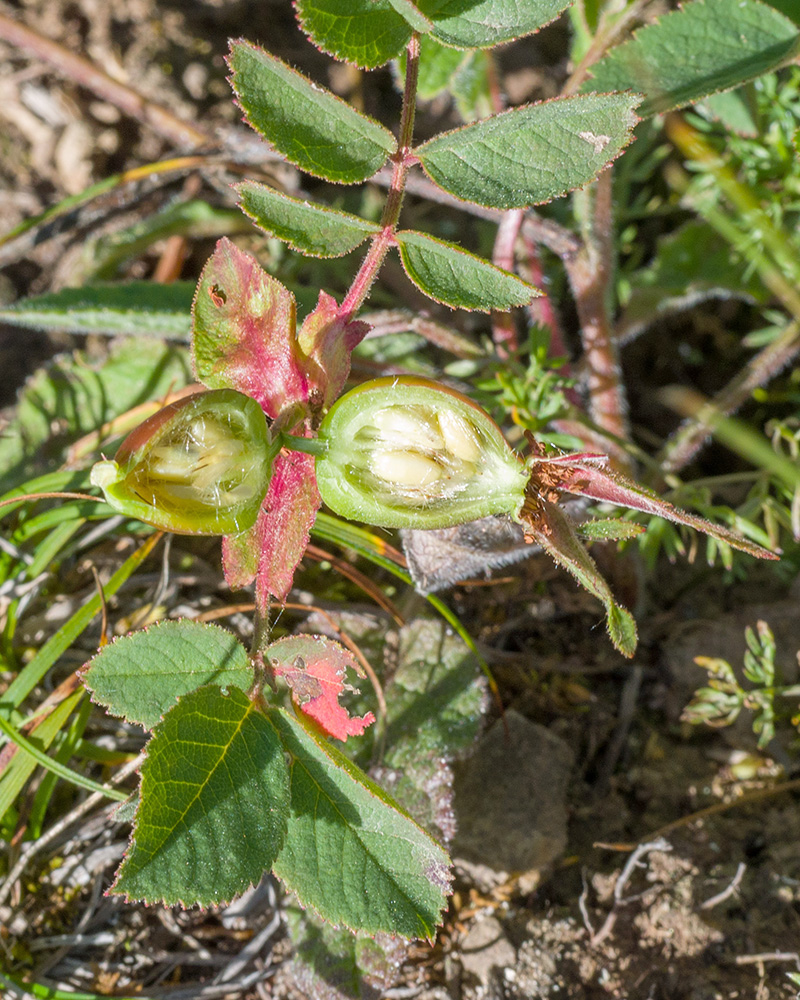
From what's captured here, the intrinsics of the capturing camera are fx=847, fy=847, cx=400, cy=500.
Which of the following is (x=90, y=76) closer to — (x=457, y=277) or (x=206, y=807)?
(x=457, y=277)

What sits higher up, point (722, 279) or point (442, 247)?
point (442, 247)

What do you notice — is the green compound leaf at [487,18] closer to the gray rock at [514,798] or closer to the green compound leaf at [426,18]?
the green compound leaf at [426,18]

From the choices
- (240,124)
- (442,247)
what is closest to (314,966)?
(442,247)

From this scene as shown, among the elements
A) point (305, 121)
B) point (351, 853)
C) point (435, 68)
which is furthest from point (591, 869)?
point (435, 68)

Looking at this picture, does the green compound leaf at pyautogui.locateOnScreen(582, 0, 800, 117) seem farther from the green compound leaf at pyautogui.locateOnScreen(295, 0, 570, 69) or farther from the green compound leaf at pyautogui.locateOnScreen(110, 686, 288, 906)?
the green compound leaf at pyautogui.locateOnScreen(110, 686, 288, 906)

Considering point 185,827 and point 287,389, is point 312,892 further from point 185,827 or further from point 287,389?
point 287,389

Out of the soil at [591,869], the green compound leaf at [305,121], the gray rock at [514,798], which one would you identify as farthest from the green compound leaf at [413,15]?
the gray rock at [514,798]

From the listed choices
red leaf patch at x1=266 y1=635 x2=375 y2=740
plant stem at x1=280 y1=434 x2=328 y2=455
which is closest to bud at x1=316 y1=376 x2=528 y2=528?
plant stem at x1=280 y1=434 x2=328 y2=455
